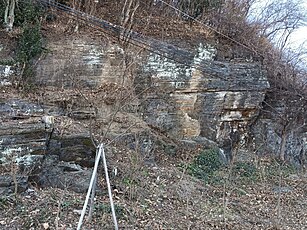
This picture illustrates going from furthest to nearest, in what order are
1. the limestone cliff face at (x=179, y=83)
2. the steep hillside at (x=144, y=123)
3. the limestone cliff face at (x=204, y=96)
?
the limestone cliff face at (x=204, y=96) → the limestone cliff face at (x=179, y=83) → the steep hillside at (x=144, y=123)

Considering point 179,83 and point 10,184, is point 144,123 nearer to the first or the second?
point 179,83

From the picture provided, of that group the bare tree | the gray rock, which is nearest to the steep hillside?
the gray rock

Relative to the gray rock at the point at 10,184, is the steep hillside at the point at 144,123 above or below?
above

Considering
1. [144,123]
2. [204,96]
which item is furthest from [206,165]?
[204,96]

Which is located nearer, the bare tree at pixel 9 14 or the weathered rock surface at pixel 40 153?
the weathered rock surface at pixel 40 153

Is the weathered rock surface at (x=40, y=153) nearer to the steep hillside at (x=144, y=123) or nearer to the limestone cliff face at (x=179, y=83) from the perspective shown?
the steep hillside at (x=144, y=123)

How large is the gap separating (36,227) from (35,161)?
1733 mm

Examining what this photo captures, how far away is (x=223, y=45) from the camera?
12.9 meters

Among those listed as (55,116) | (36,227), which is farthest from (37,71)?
(36,227)

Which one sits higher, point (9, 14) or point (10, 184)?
point (9, 14)

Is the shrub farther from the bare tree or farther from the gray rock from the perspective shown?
the bare tree

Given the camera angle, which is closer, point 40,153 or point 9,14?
point 40,153

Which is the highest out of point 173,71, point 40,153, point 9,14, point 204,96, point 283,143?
point 9,14

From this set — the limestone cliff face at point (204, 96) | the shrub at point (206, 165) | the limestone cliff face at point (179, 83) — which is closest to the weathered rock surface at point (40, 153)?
the limestone cliff face at point (179, 83)
